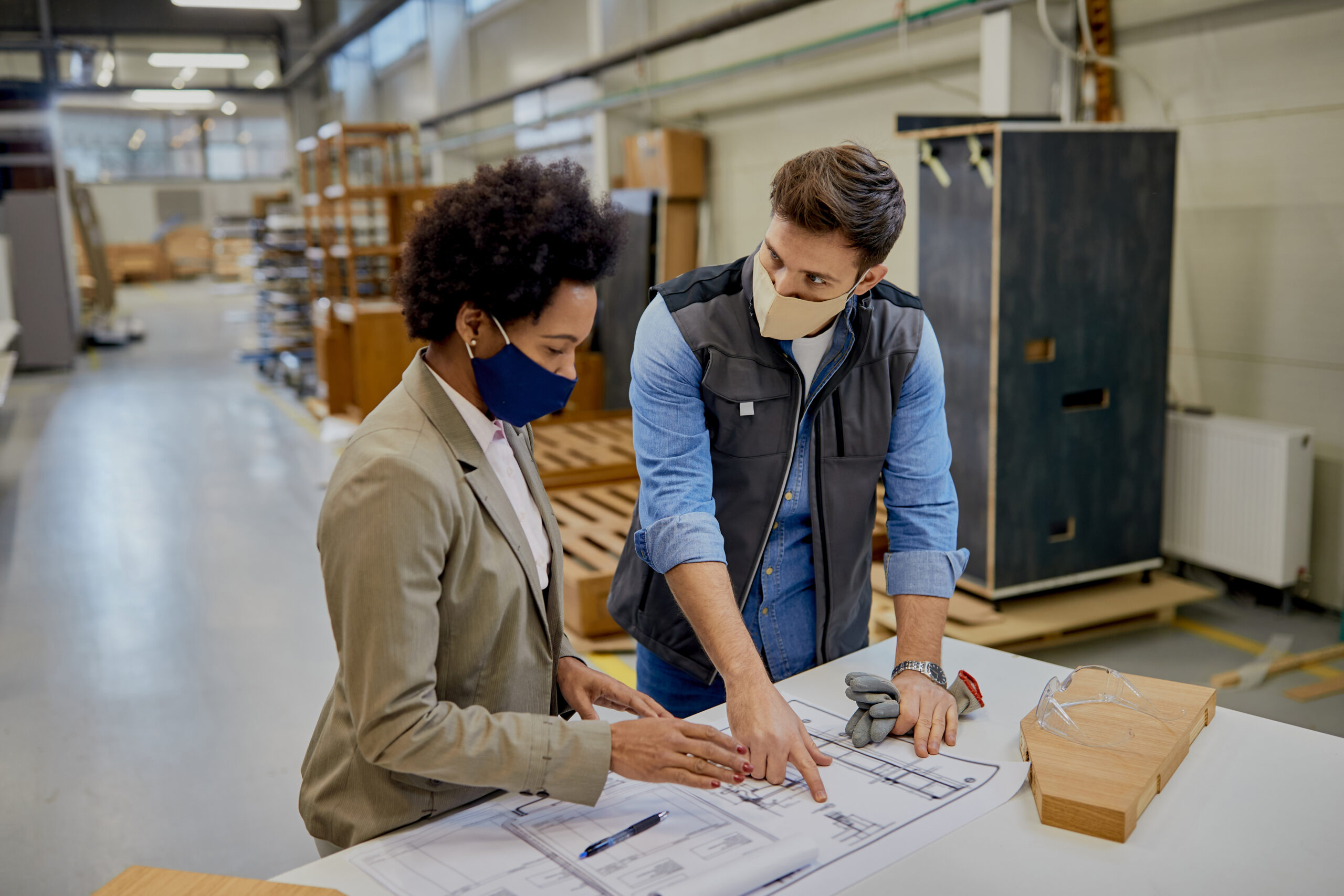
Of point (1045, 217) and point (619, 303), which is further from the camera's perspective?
point (619, 303)

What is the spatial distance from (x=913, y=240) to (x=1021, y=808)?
17.5 ft

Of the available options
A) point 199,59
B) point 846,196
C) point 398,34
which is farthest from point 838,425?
point 199,59

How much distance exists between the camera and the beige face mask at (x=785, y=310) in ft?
5.83

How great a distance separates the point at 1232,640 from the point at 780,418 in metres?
3.27

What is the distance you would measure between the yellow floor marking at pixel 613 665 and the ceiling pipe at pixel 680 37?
3.90 metres

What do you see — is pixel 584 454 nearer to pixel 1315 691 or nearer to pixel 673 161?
pixel 673 161

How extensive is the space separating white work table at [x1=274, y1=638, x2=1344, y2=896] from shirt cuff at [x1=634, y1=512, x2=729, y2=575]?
0.49 meters

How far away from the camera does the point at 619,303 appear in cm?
792

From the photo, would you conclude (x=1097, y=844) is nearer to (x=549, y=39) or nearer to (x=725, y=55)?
(x=725, y=55)

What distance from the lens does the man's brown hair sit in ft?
5.39

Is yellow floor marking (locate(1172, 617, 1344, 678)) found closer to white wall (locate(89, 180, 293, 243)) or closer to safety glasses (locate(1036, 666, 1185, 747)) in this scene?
safety glasses (locate(1036, 666, 1185, 747))

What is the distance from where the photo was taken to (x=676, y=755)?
1.34 m

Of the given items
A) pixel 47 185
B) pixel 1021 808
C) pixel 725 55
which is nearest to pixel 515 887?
pixel 1021 808

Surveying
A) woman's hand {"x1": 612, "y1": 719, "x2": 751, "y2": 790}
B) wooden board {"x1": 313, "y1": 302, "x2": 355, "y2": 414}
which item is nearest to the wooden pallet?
wooden board {"x1": 313, "y1": 302, "x2": 355, "y2": 414}
